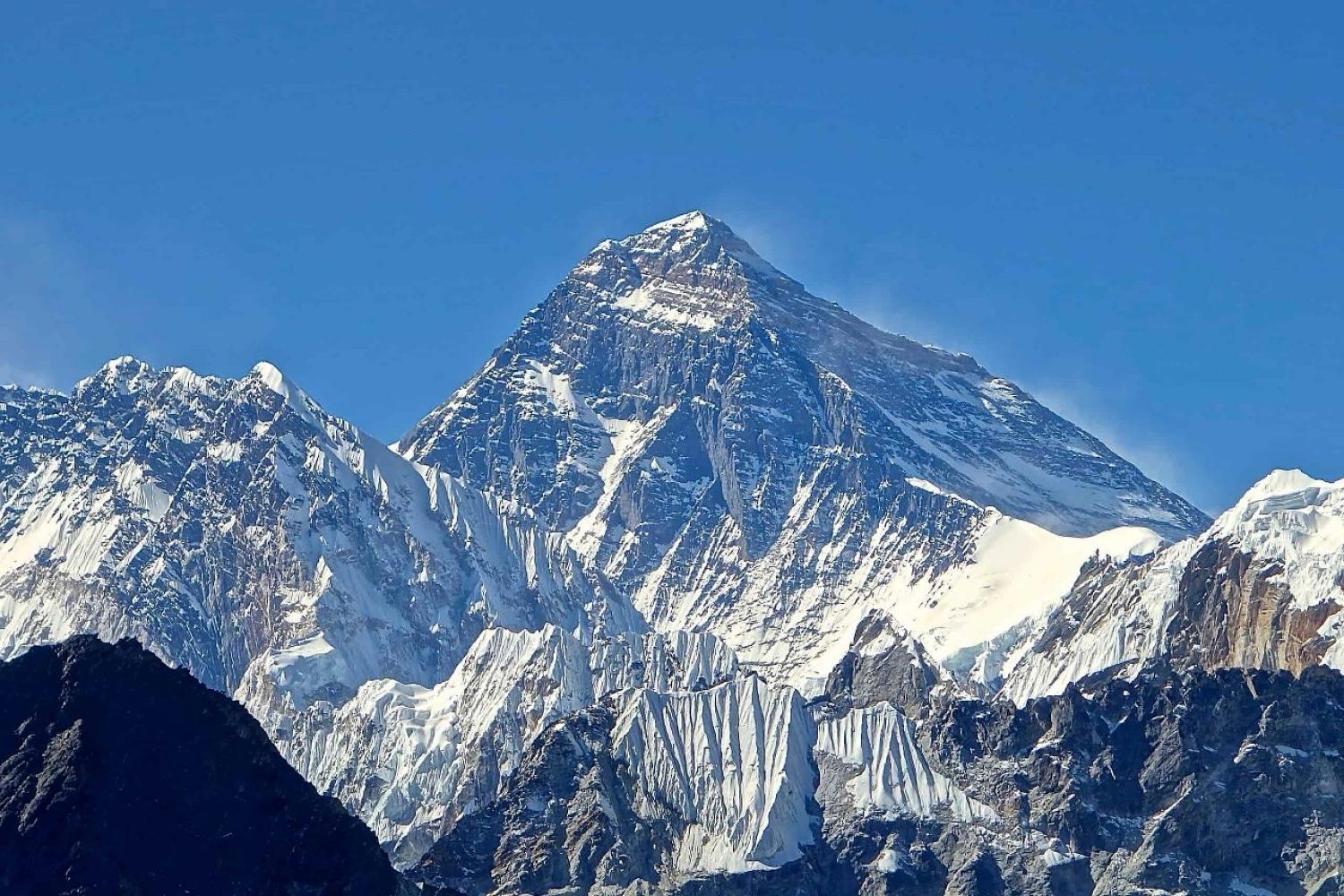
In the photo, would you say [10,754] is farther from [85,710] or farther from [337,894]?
[337,894]

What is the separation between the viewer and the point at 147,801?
19662cm

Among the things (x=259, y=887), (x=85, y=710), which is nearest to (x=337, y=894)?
(x=259, y=887)

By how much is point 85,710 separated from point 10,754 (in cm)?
471

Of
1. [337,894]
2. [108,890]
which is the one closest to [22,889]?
[108,890]

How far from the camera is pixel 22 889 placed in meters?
189

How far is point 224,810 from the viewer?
198875 mm

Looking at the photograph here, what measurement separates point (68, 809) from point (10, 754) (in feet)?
19.0

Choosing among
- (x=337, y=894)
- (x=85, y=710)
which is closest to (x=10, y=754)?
(x=85, y=710)

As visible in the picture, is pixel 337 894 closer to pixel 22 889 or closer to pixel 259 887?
pixel 259 887

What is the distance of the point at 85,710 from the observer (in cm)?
19900

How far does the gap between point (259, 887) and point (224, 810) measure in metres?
5.30

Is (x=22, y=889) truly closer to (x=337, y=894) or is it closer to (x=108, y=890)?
(x=108, y=890)

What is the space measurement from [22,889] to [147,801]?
1010 cm

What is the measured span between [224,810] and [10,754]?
11.4 metres
